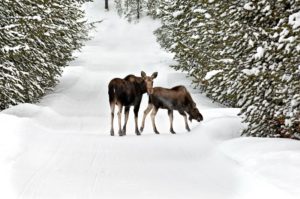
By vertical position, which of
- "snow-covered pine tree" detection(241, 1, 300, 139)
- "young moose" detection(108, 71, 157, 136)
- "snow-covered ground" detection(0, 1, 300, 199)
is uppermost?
"snow-covered pine tree" detection(241, 1, 300, 139)

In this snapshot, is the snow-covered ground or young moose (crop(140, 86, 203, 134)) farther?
young moose (crop(140, 86, 203, 134))

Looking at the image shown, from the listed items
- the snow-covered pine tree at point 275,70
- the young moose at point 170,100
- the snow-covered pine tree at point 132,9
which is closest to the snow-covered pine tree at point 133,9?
the snow-covered pine tree at point 132,9

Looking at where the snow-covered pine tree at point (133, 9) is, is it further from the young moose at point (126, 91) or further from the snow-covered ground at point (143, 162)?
the young moose at point (126, 91)

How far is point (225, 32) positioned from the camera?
1187cm

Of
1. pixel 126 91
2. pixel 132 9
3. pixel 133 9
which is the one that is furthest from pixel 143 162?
pixel 133 9

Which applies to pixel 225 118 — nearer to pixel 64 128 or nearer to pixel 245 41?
pixel 245 41

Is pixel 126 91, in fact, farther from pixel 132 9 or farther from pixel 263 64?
pixel 132 9

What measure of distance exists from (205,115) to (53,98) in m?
8.01

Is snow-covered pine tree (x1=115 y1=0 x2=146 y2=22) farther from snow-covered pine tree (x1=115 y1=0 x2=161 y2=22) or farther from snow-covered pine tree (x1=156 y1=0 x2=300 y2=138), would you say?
snow-covered pine tree (x1=156 y1=0 x2=300 y2=138)

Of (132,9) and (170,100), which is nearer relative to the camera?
(170,100)

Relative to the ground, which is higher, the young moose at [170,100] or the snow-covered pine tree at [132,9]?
the snow-covered pine tree at [132,9]

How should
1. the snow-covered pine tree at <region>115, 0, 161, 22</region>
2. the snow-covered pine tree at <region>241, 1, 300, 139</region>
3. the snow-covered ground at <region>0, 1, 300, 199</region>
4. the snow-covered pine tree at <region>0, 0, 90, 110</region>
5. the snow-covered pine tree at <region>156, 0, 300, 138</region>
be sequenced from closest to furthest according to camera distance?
the snow-covered ground at <region>0, 1, 300, 199</region> < the snow-covered pine tree at <region>241, 1, 300, 139</region> < the snow-covered pine tree at <region>156, 0, 300, 138</region> < the snow-covered pine tree at <region>0, 0, 90, 110</region> < the snow-covered pine tree at <region>115, 0, 161, 22</region>

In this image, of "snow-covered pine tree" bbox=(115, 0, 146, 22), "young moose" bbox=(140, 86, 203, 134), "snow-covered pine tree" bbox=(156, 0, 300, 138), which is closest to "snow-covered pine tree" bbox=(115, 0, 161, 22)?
"snow-covered pine tree" bbox=(115, 0, 146, 22)

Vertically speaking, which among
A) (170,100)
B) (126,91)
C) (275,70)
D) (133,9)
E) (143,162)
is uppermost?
(133,9)
